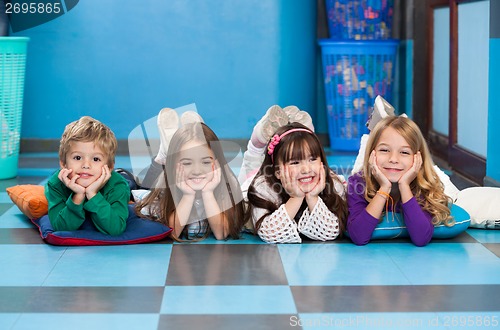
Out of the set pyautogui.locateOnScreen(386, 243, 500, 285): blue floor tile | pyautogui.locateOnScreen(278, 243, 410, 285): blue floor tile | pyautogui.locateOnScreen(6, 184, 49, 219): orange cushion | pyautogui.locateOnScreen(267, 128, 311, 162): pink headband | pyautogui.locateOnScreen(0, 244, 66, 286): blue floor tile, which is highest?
pyautogui.locateOnScreen(267, 128, 311, 162): pink headband

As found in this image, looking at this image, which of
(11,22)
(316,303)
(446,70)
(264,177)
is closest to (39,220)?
(264,177)

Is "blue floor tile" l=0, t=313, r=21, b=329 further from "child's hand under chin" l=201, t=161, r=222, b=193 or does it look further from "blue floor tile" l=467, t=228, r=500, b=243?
"blue floor tile" l=467, t=228, r=500, b=243

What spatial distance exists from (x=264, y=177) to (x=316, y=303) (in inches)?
35.5

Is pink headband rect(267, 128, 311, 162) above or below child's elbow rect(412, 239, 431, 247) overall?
above

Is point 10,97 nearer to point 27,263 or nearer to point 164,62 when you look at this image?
point 164,62

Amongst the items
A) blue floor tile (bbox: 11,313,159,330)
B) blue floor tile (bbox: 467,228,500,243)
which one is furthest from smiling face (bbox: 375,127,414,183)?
blue floor tile (bbox: 11,313,159,330)

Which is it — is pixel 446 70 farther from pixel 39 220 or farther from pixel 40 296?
pixel 40 296

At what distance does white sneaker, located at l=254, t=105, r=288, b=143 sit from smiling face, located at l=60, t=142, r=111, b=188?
859 mm

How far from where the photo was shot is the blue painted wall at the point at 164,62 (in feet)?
17.8

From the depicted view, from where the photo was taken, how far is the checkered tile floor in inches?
91.0

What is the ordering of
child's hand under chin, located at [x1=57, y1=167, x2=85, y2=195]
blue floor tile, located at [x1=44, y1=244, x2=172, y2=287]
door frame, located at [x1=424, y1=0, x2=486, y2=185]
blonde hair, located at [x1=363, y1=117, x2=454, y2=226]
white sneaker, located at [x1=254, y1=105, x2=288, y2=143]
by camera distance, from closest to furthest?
1. blue floor tile, located at [x1=44, y1=244, x2=172, y2=287]
2. child's hand under chin, located at [x1=57, y1=167, x2=85, y2=195]
3. blonde hair, located at [x1=363, y1=117, x2=454, y2=226]
4. white sneaker, located at [x1=254, y1=105, x2=288, y2=143]
5. door frame, located at [x1=424, y1=0, x2=486, y2=185]

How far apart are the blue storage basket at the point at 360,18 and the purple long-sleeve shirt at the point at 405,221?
2.57 metres

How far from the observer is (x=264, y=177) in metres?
3.27

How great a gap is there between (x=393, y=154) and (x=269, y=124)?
787 millimetres
